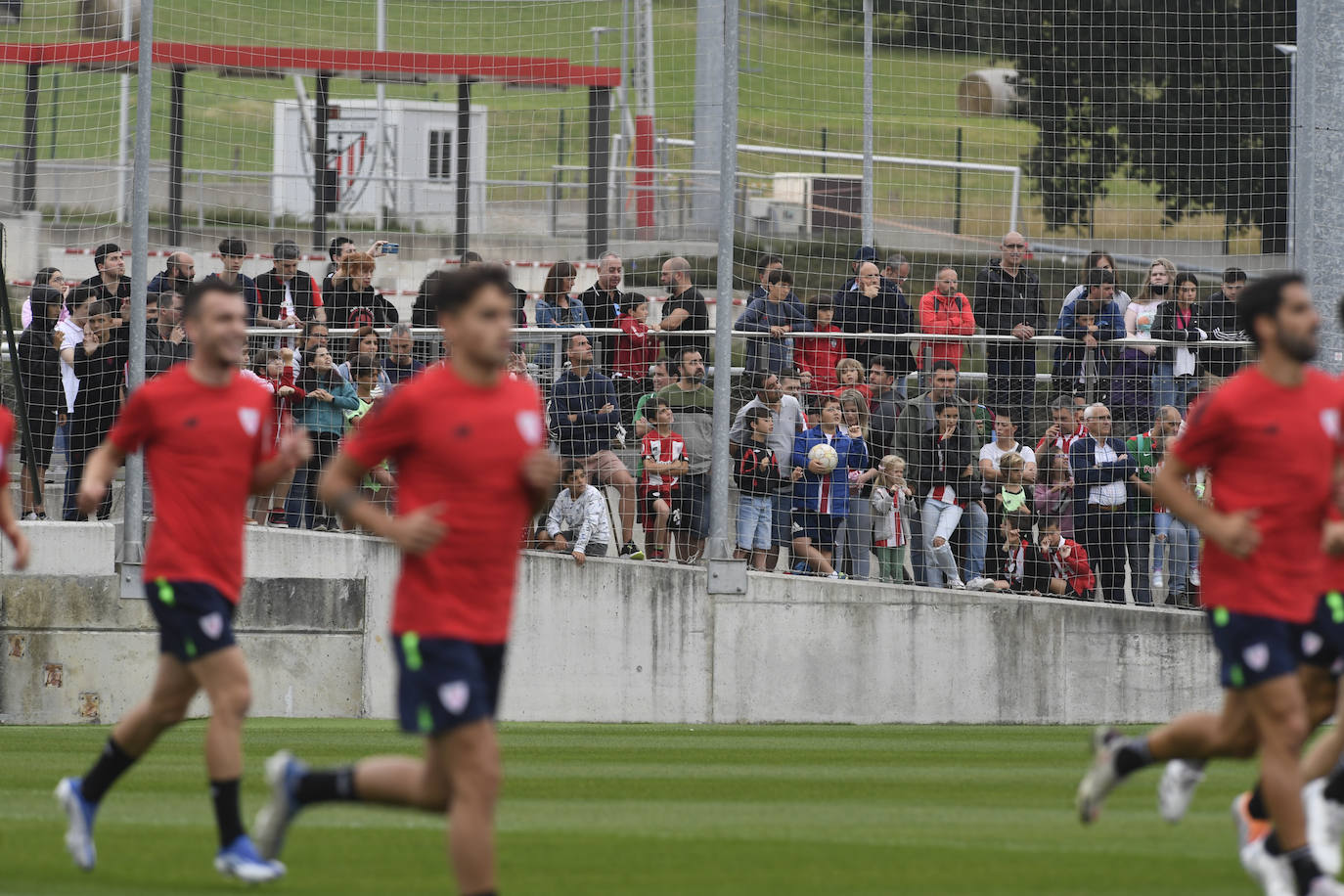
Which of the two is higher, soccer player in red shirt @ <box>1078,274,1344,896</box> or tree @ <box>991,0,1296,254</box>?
tree @ <box>991,0,1296,254</box>

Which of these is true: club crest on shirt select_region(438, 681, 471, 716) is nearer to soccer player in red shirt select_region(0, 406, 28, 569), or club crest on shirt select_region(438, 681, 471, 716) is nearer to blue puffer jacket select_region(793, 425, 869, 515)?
soccer player in red shirt select_region(0, 406, 28, 569)

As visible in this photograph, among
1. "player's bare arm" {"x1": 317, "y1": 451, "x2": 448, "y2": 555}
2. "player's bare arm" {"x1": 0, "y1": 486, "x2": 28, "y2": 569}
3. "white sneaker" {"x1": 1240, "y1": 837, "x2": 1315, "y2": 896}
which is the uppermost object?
"player's bare arm" {"x1": 317, "y1": 451, "x2": 448, "y2": 555}

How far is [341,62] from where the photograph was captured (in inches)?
947

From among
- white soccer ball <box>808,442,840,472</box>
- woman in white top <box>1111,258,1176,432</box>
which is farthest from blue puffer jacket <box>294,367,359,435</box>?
woman in white top <box>1111,258,1176,432</box>

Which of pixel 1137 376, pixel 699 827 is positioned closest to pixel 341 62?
pixel 1137 376

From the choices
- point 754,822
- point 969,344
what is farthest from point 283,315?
A: point 754,822

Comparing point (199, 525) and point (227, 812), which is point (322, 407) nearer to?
point (199, 525)

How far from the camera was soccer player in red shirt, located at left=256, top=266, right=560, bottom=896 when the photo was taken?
6102 millimetres

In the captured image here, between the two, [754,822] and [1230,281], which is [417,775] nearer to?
[754,822]

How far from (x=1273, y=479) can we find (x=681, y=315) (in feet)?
32.4

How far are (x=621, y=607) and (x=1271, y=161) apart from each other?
7521 millimetres

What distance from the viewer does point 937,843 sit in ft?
28.2

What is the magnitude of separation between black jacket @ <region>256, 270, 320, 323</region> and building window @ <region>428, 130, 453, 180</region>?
289 inches

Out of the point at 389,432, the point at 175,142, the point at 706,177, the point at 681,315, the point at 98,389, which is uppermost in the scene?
the point at 175,142
